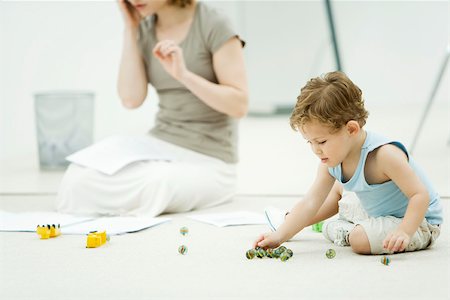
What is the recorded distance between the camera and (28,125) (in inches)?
173

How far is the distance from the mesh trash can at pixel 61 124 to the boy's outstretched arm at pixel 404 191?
2.37m

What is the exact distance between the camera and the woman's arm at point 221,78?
96.1 inches

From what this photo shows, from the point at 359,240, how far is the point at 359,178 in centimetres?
15

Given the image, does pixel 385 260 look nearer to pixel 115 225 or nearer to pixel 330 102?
pixel 330 102

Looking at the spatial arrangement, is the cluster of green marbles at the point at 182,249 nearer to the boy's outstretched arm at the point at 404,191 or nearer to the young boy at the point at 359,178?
the young boy at the point at 359,178

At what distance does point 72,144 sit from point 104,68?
1.11 m

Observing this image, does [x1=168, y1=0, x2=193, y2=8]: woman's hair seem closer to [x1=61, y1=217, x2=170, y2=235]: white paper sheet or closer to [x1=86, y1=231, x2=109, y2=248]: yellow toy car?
[x1=61, y1=217, x2=170, y2=235]: white paper sheet

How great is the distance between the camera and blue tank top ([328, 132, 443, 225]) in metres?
1.76

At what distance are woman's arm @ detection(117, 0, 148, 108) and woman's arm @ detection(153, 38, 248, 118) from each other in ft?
0.78

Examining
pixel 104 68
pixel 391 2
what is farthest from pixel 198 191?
pixel 391 2

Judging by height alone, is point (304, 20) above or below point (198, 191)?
above

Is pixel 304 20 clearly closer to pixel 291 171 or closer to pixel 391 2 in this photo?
pixel 391 2

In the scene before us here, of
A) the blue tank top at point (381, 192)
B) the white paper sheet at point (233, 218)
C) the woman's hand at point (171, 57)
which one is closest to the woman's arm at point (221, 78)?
the woman's hand at point (171, 57)

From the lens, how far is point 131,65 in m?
2.69
